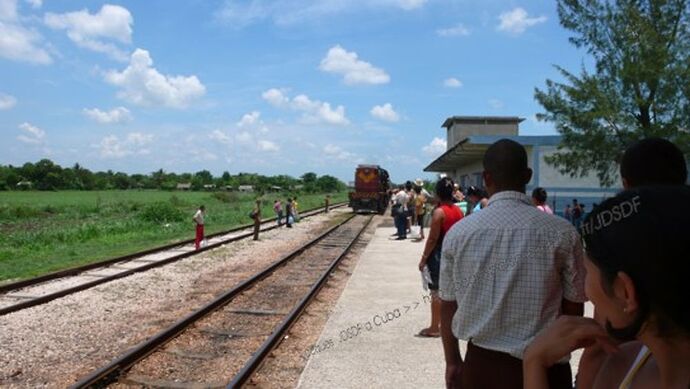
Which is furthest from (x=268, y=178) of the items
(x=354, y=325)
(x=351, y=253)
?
(x=354, y=325)

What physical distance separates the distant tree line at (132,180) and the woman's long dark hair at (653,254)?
352ft

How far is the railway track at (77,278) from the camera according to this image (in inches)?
405

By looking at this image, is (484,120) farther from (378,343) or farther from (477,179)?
(378,343)

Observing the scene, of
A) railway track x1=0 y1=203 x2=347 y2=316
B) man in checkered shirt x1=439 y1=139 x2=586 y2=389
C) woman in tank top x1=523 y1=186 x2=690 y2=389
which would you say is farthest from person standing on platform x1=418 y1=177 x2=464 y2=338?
railway track x1=0 y1=203 x2=347 y2=316

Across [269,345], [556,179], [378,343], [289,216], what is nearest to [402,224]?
[556,179]

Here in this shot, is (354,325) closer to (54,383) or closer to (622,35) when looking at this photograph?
(54,383)

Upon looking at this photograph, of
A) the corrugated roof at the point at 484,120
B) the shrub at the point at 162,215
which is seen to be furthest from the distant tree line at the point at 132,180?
the shrub at the point at 162,215

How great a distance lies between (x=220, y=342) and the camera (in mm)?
7445

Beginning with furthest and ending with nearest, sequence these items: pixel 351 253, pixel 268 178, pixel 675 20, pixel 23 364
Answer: pixel 268 178, pixel 351 253, pixel 675 20, pixel 23 364

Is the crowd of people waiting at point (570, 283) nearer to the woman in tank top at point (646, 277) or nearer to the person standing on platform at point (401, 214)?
the woman in tank top at point (646, 277)

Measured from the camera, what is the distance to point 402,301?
949 cm

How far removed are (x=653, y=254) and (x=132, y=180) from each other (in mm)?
141928

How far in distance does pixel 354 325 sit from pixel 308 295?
2.15 metres

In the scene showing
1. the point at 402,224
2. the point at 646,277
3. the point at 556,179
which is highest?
the point at 556,179
